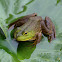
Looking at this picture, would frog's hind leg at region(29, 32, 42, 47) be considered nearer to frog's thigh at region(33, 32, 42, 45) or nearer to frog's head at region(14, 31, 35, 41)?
frog's thigh at region(33, 32, 42, 45)

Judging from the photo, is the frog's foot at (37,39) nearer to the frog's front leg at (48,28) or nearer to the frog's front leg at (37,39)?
the frog's front leg at (37,39)

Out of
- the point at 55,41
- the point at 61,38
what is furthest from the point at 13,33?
the point at 61,38

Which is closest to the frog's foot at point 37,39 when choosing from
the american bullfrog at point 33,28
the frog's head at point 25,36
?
the american bullfrog at point 33,28

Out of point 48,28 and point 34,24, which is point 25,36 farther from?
point 48,28

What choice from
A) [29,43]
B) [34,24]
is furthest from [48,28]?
[29,43]

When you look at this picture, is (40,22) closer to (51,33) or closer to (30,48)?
(51,33)
